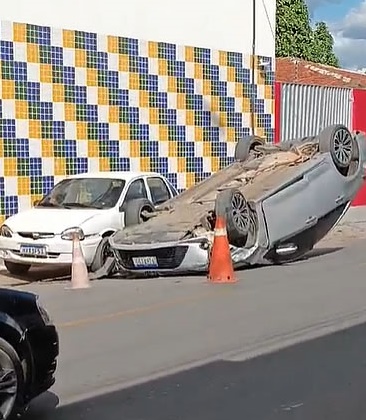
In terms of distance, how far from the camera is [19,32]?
1720 cm

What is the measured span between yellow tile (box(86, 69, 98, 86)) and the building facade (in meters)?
0.02

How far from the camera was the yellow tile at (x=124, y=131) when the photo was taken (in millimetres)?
19234

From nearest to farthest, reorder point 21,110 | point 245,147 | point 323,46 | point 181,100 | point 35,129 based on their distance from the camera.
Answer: point 245,147 → point 21,110 → point 35,129 → point 181,100 → point 323,46

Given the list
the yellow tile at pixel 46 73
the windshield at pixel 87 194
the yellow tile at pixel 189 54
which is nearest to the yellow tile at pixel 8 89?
the yellow tile at pixel 46 73

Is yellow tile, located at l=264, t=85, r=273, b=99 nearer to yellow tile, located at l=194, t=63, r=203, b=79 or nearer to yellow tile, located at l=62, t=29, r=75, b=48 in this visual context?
yellow tile, located at l=194, t=63, r=203, b=79

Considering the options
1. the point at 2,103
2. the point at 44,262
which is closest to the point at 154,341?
the point at 44,262

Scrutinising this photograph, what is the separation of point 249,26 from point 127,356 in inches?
595

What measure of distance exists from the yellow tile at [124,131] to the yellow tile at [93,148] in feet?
2.33

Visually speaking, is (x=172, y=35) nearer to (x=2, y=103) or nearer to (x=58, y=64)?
(x=58, y=64)

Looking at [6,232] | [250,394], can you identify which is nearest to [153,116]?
[6,232]

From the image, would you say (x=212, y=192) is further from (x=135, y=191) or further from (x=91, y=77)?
(x=91, y=77)

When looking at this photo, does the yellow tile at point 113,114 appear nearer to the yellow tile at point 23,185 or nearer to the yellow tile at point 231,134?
the yellow tile at point 23,185

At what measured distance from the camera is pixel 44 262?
1399 centimetres

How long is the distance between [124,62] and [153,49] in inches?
36.1
